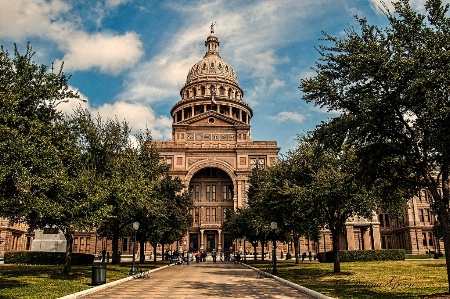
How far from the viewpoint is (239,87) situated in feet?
381

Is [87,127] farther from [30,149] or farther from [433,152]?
[433,152]

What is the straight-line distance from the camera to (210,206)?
8444 centimetres

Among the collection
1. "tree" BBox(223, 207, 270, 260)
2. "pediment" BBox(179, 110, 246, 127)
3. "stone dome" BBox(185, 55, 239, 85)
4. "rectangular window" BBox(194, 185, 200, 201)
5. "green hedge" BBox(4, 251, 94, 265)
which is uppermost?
"stone dome" BBox(185, 55, 239, 85)

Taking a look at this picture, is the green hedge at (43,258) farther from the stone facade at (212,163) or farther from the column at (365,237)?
the column at (365,237)

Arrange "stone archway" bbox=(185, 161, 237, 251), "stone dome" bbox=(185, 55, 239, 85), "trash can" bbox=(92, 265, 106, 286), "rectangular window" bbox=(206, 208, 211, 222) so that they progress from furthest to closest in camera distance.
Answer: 1. "stone dome" bbox=(185, 55, 239, 85)
2. "rectangular window" bbox=(206, 208, 211, 222)
3. "stone archway" bbox=(185, 161, 237, 251)
4. "trash can" bbox=(92, 265, 106, 286)

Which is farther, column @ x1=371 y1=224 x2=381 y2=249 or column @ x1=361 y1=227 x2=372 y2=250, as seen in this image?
column @ x1=361 y1=227 x2=372 y2=250

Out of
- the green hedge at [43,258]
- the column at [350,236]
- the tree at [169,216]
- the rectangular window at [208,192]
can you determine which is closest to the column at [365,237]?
the column at [350,236]

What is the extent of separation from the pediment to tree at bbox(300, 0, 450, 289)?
7091cm

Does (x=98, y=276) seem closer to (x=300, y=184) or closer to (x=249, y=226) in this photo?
(x=300, y=184)

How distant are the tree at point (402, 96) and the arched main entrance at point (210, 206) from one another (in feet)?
213

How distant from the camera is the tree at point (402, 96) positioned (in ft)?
44.4

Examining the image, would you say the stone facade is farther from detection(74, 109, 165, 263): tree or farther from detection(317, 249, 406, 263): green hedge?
detection(74, 109, 165, 263): tree

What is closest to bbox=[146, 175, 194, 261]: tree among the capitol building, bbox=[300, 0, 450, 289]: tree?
bbox=[300, 0, 450, 289]: tree

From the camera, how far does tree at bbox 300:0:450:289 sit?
13531mm
